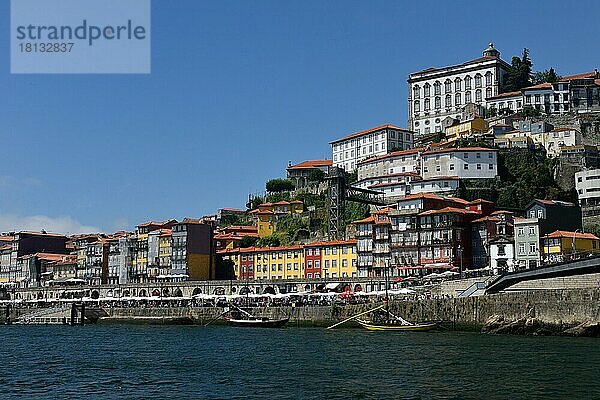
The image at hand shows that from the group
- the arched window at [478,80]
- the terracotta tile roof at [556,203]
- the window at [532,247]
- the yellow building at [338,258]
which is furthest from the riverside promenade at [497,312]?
the arched window at [478,80]

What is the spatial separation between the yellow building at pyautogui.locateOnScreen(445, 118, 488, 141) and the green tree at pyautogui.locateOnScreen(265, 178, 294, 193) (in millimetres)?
26699

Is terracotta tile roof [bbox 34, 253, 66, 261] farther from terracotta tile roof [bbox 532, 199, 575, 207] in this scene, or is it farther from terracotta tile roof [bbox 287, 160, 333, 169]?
terracotta tile roof [bbox 532, 199, 575, 207]

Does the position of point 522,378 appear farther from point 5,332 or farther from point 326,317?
point 5,332

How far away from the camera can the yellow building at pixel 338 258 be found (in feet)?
300

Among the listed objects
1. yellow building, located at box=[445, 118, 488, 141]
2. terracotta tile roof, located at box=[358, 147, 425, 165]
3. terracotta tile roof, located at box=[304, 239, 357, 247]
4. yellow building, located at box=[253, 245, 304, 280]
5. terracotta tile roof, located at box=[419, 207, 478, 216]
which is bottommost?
yellow building, located at box=[253, 245, 304, 280]

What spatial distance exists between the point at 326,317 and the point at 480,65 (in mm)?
72544

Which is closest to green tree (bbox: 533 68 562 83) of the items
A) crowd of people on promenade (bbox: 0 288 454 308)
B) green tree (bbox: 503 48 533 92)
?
green tree (bbox: 503 48 533 92)

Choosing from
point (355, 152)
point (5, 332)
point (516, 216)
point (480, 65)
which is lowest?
point (5, 332)

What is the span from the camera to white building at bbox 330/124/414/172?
124688mm

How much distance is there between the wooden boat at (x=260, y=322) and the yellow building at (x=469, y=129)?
52471 mm

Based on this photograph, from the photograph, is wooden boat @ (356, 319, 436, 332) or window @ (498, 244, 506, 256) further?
window @ (498, 244, 506, 256)

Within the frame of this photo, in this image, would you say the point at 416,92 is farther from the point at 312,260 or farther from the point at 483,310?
the point at 483,310

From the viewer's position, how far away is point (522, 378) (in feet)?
108

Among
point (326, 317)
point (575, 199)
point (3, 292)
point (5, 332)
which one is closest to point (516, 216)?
point (575, 199)
